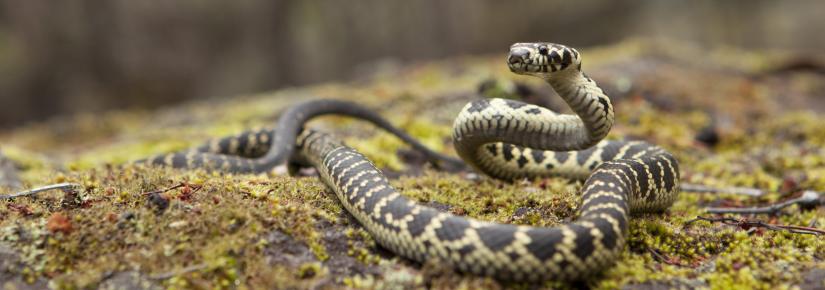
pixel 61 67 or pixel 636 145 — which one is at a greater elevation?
pixel 636 145

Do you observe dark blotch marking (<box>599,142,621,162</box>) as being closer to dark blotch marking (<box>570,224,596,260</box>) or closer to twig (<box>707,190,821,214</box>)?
twig (<box>707,190,821,214</box>)

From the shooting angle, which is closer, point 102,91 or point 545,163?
point 545,163

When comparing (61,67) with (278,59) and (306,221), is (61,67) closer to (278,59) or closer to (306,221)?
(278,59)

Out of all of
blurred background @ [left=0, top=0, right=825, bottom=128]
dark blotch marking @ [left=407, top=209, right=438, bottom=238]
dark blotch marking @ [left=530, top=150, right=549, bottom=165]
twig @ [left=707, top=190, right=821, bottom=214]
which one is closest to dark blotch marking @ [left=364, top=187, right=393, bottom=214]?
dark blotch marking @ [left=407, top=209, right=438, bottom=238]

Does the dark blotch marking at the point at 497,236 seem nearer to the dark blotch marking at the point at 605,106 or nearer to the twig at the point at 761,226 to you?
the dark blotch marking at the point at 605,106

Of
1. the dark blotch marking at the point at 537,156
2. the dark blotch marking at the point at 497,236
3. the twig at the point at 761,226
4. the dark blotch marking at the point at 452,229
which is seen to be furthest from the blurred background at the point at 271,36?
the dark blotch marking at the point at 497,236

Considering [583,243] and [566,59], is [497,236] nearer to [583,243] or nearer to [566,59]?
[583,243]

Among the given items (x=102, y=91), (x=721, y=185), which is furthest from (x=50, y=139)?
(x=721, y=185)
